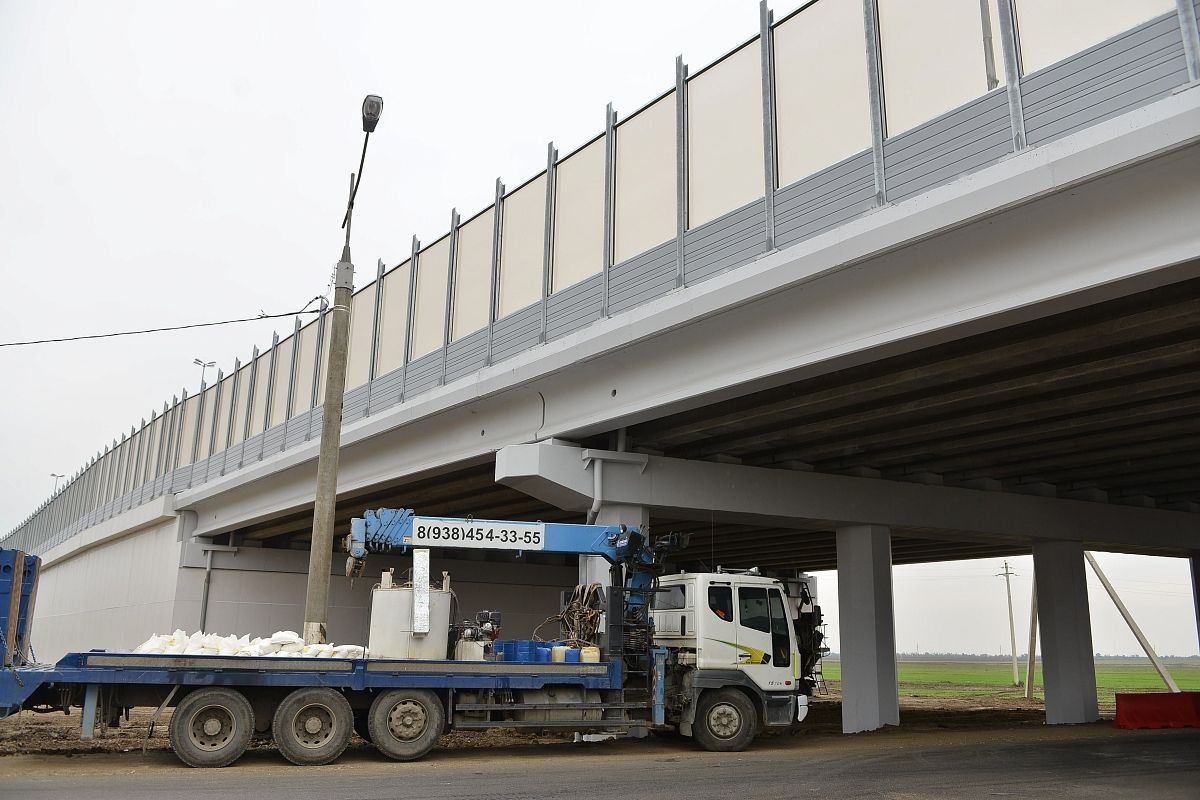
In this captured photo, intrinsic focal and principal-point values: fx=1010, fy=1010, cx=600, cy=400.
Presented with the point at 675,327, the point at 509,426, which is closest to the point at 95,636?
the point at 509,426

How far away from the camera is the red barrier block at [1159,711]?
21.7 m

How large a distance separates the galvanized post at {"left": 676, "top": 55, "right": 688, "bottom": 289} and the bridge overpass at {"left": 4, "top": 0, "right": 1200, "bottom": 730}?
0.05m

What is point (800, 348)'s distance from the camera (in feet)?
43.2

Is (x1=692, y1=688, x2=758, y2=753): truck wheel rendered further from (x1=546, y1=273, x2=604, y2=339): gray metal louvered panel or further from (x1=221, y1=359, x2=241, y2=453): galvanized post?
(x1=221, y1=359, x2=241, y2=453): galvanized post

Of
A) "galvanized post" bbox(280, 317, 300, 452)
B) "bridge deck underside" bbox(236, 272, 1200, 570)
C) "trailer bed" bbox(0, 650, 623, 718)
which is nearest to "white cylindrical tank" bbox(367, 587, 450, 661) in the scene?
"trailer bed" bbox(0, 650, 623, 718)

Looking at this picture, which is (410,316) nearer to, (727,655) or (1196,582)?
(727,655)

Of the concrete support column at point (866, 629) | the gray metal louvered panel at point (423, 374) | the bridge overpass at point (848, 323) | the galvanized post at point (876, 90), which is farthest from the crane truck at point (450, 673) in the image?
the gray metal louvered panel at point (423, 374)

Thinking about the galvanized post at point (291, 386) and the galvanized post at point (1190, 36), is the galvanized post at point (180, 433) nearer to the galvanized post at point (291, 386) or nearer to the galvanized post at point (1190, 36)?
the galvanized post at point (291, 386)

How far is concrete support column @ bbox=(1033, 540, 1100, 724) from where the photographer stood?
76.9 ft

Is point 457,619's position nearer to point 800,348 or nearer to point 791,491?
point 800,348

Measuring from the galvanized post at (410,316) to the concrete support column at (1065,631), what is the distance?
15.4m

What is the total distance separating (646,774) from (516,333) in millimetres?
8662

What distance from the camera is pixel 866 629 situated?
837 inches

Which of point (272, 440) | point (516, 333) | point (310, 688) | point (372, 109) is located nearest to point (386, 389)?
point (516, 333)
